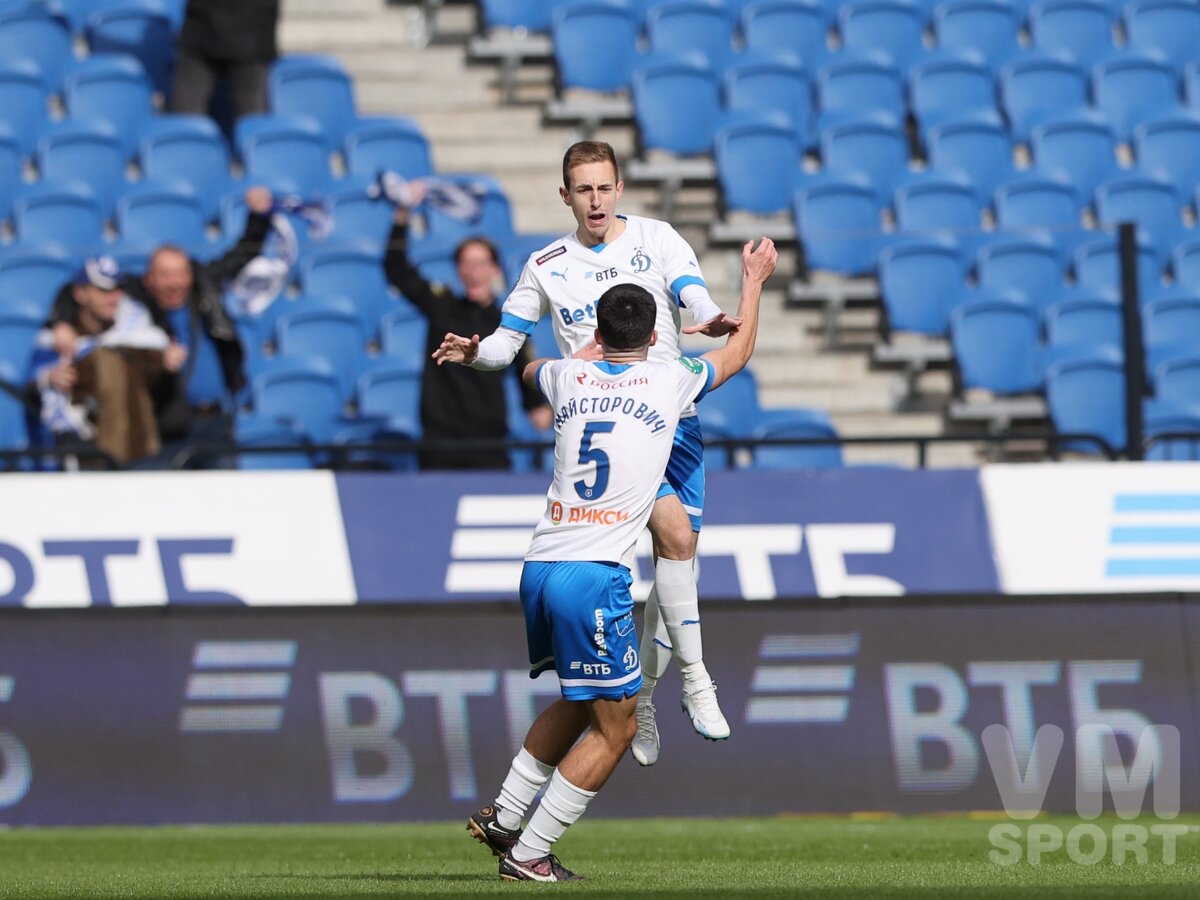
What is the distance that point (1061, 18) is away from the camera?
693 inches

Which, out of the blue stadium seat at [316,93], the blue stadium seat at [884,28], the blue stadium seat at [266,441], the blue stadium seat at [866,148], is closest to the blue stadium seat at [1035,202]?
the blue stadium seat at [866,148]

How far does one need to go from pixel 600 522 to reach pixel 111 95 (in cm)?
1063

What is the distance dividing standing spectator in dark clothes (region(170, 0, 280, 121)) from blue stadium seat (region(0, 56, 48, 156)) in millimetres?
1148

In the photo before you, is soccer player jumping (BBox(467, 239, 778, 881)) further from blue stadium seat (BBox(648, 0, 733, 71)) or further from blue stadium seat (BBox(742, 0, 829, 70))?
blue stadium seat (BBox(742, 0, 829, 70))

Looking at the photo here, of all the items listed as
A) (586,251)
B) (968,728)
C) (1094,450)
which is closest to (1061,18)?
(1094,450)

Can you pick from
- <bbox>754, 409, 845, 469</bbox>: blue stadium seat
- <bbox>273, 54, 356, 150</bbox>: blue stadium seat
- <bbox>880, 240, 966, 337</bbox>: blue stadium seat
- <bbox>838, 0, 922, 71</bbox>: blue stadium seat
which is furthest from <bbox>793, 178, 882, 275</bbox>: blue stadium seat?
<bbox>273, 54, 356, 150</bbox>: blue stadium seat

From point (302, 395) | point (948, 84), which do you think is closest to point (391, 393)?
point (302, 395)

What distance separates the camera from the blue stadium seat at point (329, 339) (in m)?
13.2

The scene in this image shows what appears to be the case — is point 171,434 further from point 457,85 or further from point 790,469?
point 457,85

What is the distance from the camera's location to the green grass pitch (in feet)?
23.0

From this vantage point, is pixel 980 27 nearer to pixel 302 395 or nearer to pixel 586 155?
pixel 302 395

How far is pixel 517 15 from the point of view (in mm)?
17203

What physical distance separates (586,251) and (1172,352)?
5727 mm

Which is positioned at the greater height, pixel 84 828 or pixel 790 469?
pixel 790 469
